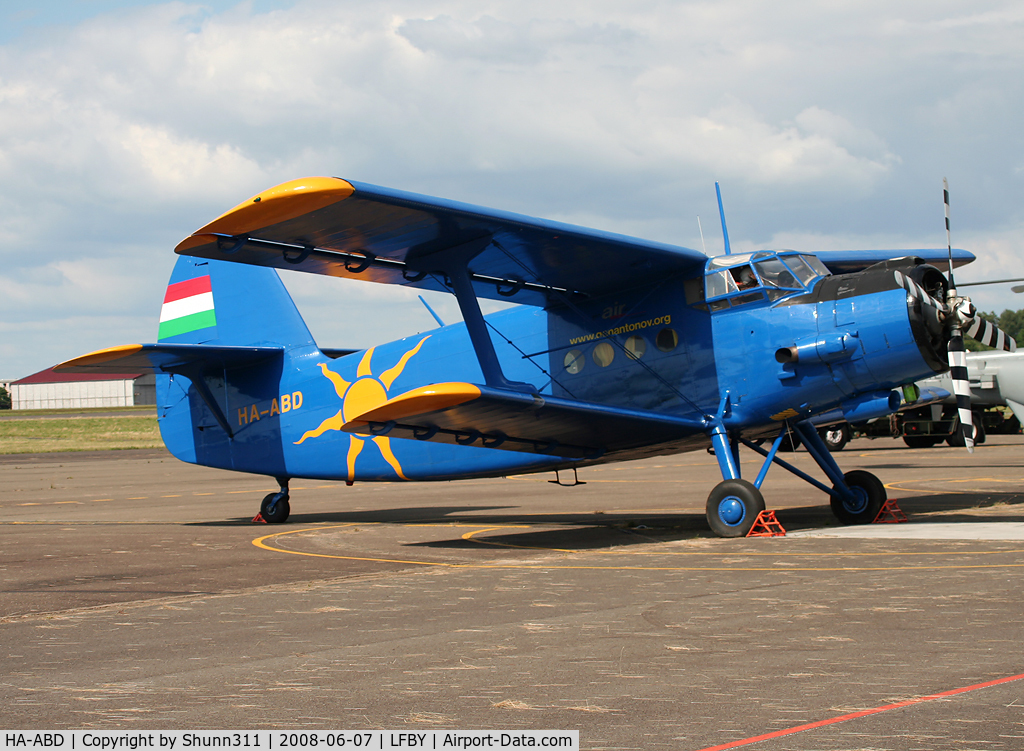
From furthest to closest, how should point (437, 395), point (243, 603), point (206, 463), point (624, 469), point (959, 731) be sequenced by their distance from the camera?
point (624, 469) < point (206, 463) < point (437, 395) < point (243, 603) < point (959, 731)

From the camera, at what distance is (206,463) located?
1593cm

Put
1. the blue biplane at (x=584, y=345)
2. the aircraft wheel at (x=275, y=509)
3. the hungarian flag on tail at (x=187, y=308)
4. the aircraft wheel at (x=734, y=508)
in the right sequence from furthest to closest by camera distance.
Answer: the hungarian flag on tail at (x=187, y=308), the aircraft wheel at (x=275, y=509), the aircraft wheel at (x=734, y=508), the blue biplane at (x=584, y=345)

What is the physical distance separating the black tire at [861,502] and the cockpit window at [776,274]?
2.65 metres

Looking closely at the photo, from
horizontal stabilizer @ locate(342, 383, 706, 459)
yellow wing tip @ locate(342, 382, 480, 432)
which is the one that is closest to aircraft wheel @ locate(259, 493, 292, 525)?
horizontal stabilizer @ locate(342, 383, 706, 459)

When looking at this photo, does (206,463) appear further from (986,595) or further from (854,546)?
(986,595)

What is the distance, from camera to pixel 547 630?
5.73m

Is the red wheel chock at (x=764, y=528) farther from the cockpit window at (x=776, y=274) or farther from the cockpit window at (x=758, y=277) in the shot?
the cockpit window at (x=776, y=274)

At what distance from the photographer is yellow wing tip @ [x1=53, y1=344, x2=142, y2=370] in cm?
1227

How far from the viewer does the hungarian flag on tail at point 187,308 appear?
16188 mm

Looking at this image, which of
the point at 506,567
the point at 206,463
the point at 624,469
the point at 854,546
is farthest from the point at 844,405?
the point at 624,469

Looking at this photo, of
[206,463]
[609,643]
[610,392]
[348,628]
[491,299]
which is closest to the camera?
[609,643]

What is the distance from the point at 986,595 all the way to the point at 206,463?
1253 cm

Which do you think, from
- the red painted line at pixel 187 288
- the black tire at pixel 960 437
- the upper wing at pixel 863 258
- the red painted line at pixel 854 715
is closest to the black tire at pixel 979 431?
the black tire at pixel 960 437

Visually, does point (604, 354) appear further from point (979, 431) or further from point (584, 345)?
point (979, 431)
